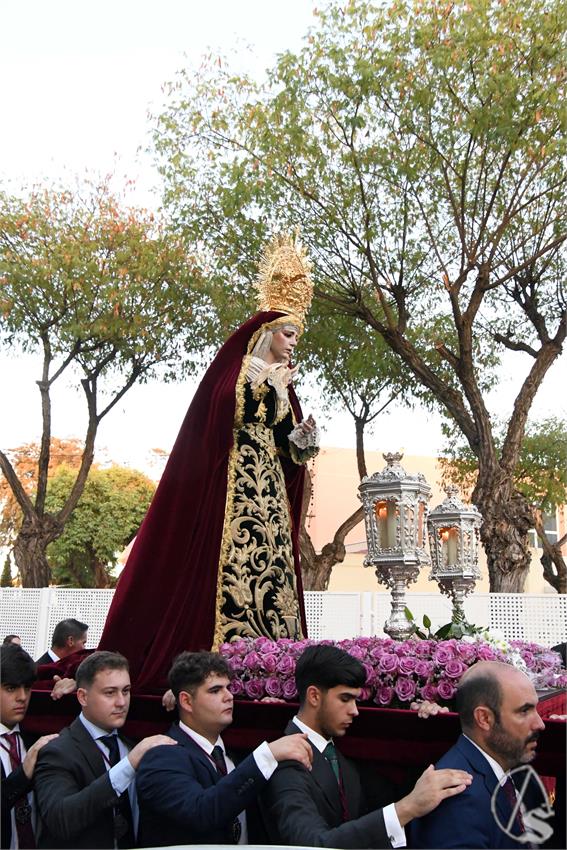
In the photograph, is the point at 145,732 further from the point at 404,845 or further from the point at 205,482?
the point at 404,845

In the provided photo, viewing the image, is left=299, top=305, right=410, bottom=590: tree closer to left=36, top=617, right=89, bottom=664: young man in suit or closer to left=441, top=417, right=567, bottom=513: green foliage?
left=441, top=417, right=567, bottom=513: green foliage

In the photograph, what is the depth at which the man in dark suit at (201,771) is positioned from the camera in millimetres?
2297

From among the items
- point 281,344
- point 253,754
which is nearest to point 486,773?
point 253,754

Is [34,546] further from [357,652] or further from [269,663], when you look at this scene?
[357,652]

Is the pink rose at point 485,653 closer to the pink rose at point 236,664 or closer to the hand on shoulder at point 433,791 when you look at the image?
the pink rose at point 236,664

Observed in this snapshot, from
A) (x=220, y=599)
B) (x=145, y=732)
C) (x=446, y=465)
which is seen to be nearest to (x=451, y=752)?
(x=145, y=732)

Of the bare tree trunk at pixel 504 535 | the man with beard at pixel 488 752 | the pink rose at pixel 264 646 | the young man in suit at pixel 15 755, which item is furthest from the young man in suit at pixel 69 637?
the bare tree trunk at pixel 504 535

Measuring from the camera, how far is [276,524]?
4172 millimetres

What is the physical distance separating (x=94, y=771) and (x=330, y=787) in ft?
2.37

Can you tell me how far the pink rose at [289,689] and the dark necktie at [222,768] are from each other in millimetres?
574

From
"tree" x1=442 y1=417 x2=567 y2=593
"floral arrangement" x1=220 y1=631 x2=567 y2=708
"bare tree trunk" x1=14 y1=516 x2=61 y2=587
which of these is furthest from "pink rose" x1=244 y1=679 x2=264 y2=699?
"tree" x1=442 y1=417 x2=567 y2=593

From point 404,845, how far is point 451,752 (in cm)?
25

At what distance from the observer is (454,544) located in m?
6.04

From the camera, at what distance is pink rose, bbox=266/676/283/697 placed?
3.22 metres
